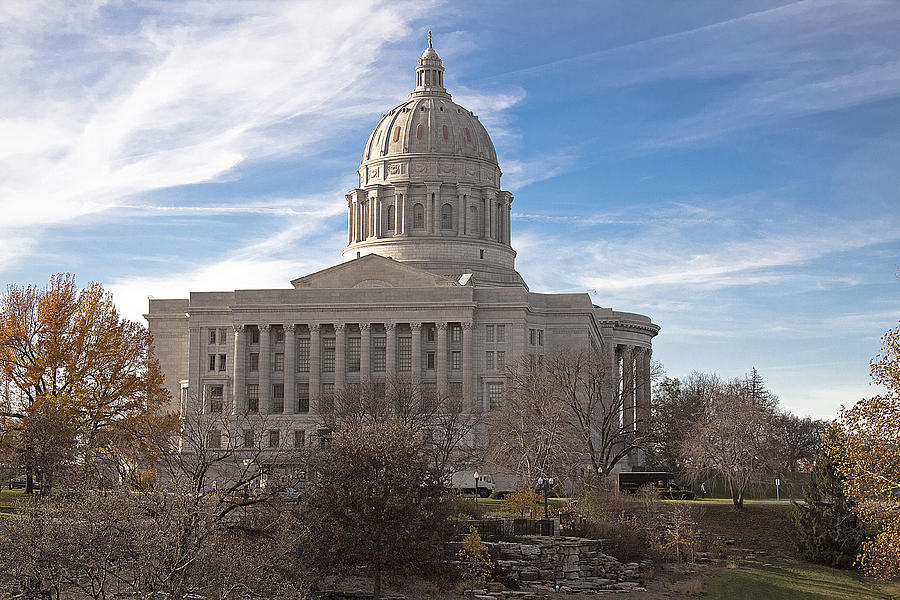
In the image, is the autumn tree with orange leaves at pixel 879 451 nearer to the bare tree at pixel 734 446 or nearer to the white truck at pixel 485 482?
the bare tree at pixel 734 446

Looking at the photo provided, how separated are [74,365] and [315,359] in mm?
36257

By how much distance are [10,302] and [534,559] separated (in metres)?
34.0

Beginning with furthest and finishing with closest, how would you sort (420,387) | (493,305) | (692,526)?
(493,305), (420,387), (692,526)

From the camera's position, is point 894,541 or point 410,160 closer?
point 894,541

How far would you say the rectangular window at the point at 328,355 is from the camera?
10231 cm

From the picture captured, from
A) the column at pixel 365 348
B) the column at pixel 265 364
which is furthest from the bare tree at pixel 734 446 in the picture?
the column at pixel 265 364

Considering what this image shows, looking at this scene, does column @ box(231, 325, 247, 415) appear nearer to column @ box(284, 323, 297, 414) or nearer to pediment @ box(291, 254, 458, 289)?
column @ box(284, 323, 297, 414)

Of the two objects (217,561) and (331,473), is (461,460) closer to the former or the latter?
(331,473)

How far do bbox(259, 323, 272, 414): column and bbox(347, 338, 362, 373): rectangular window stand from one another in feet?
22.7

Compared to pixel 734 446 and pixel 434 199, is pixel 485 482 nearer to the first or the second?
pixel 734 446

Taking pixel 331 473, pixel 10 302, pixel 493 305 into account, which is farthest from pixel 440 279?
pixel 331 473

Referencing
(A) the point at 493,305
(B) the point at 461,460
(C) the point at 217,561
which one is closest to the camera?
(C) the point at 217,561

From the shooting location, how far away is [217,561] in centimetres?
3619

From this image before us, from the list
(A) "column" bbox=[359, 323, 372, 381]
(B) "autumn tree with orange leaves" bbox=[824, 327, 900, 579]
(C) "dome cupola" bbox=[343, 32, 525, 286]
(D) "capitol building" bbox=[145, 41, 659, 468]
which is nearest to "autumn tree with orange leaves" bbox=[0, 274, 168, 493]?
(D) "capitol building" bbox=[145, 41, 659, 468]
